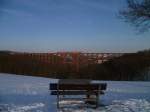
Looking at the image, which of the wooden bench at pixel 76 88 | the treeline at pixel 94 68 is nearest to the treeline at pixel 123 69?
the treeline at pixel 94 68

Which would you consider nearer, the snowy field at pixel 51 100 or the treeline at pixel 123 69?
the snowy field at pixel 51 100

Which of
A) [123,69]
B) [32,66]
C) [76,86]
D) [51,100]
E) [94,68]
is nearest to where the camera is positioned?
[76,86]

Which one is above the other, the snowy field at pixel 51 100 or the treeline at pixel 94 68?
the treeline at pixel 94 68

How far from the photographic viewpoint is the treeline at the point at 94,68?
56.4 ft

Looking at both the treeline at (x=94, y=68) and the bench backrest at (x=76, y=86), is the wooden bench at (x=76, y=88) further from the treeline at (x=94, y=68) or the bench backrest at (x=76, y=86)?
the treeline at (x=94, y=68)

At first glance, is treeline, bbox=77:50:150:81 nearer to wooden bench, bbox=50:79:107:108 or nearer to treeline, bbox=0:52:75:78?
treeline, bbox=0:52:75:78

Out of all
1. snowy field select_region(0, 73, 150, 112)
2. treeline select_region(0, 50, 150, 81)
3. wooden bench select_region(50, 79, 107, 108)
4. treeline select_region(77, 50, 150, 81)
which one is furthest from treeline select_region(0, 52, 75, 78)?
wooden bench select_region(50, 79, 107, 108)

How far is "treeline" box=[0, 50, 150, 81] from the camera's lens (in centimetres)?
1719

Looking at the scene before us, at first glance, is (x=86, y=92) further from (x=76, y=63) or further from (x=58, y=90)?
(x=76, y=63)

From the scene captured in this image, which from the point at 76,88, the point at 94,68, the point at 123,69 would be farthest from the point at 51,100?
the point at 123,69

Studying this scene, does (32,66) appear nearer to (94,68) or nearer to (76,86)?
(94,68)

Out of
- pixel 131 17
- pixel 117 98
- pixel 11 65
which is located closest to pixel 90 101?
pixel 117 98

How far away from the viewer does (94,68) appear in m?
17.0

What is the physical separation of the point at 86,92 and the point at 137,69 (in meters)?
8.58
